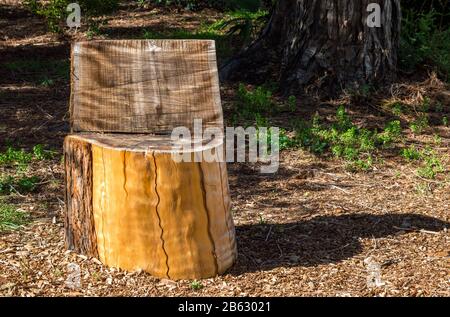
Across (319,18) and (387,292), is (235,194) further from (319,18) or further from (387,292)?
(319,18)

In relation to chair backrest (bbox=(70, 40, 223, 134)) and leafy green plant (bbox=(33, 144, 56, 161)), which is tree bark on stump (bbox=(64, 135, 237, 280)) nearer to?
chair backrest (bbox=(70, 40, 223, 134))

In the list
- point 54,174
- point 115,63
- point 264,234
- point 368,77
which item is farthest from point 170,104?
point 368,77

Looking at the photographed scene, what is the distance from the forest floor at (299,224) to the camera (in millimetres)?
4293

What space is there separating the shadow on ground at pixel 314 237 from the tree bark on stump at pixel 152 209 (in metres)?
0.30

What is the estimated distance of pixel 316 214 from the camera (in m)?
5.39

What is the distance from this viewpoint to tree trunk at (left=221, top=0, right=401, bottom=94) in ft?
24.8

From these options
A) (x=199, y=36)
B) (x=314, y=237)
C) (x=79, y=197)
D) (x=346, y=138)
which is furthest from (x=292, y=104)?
(x=79, y=197)

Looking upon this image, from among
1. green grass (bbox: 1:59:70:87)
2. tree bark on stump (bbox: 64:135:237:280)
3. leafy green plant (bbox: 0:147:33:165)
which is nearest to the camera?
tree bark on stump (bbox: 64:135:237:280)

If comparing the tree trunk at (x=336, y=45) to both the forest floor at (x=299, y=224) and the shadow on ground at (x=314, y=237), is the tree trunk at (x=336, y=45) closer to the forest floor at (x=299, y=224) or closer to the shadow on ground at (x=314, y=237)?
the forest floor at (x=299, y=224)

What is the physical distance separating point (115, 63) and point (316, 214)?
1.64 m

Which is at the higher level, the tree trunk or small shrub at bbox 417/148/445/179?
the tree trunk

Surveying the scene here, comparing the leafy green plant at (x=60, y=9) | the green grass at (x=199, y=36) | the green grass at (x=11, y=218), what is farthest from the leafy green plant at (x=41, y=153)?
the leafy green plant at (x=60, y=9)

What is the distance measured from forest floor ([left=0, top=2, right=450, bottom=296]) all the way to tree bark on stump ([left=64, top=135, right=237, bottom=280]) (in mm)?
103

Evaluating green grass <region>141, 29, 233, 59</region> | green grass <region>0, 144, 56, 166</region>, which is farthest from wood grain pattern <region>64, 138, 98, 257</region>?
green grass <region>141, 29, 233, 59</region>
